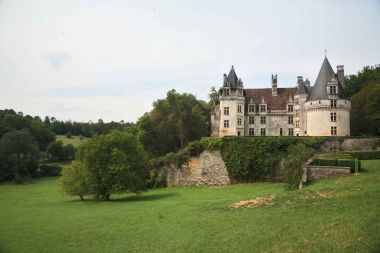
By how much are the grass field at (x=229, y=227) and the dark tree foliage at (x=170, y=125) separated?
Result: 91.8 feet

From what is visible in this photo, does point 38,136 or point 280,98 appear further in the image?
point 38,136

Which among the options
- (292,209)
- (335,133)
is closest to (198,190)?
(335,133)

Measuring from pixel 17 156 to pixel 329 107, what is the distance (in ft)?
158

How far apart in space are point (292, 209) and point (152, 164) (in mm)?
28306

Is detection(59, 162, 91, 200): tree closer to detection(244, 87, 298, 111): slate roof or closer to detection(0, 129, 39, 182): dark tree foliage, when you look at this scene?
detection(244, 87, 298, 111): slate roof

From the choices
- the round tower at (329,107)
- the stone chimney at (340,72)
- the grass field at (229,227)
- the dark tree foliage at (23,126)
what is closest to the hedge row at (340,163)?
the grass field at (229,227)

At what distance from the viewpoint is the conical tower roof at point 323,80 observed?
Result: 42.3 meters

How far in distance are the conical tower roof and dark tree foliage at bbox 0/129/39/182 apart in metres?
45.2

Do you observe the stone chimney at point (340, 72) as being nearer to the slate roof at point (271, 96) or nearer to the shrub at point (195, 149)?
the slate roof at point (271, 96)

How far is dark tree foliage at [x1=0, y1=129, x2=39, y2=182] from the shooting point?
61.8 meters

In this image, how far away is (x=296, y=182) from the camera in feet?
95.9

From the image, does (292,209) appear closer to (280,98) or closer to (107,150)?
(107,150)

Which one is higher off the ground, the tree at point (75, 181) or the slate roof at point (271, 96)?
the slate roof at point (271, 96)

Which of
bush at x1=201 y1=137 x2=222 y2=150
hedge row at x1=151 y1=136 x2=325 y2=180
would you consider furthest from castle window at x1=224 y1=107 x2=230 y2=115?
bush at x1=201 y1=137 x2=222 y2=150
